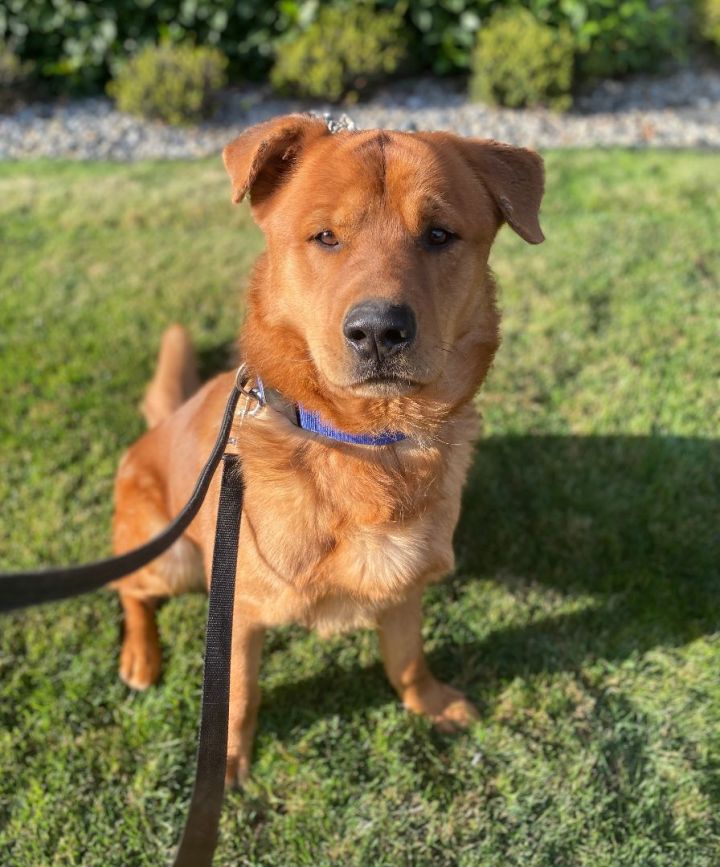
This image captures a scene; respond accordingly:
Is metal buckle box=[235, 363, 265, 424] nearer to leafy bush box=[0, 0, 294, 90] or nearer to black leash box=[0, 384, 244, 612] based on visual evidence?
black leash box=[0, 384, 244, 612]

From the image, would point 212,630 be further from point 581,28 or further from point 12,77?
point 12,77

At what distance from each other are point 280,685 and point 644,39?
8.44 metres

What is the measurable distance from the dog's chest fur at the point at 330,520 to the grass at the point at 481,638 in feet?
2.82

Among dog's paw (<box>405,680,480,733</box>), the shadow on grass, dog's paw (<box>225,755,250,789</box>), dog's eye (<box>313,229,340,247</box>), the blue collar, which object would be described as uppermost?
dog's eye (<box>313,229,340,247</box>)

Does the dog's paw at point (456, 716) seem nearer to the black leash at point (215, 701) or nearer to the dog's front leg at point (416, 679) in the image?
the dog's front leg at point (416, 679)

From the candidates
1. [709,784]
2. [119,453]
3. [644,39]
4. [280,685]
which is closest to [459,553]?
[280,685]

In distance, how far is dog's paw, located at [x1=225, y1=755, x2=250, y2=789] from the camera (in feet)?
8.79

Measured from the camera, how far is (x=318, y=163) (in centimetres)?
222

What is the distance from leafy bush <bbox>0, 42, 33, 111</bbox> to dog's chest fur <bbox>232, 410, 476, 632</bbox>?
300 inches

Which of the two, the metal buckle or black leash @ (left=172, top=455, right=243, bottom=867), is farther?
the metal buckle

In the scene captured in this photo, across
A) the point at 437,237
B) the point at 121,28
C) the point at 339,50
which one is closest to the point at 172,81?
the point at 121,28

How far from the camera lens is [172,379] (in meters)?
3.71

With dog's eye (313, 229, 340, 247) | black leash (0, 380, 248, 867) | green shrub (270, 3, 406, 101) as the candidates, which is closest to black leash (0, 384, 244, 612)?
black leash (0, 380, 248, 867)

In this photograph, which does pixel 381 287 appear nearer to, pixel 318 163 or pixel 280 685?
pixel 318 163
